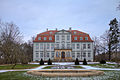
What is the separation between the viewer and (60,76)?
1084 cm

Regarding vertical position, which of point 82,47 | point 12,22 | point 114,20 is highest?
point 114,20

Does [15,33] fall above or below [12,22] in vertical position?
below

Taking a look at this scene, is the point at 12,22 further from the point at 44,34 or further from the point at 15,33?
the point at 44,34

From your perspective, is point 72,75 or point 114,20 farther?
point 114,20

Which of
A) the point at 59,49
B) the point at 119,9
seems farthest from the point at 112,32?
the point at 119,9

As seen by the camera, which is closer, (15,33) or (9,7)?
(9,7)

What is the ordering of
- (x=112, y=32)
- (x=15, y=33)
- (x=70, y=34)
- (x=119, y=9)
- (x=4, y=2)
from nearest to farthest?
1. (x=119, y=9)
2. (x=4, y=2)
3. (x=15, y=33)
4. (x=112, y=32)
5. (x=70, y=34)

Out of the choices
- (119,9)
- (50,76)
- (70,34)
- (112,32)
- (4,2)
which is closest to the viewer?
(50,76)

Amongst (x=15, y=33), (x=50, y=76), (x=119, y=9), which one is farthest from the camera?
(x=15, y=33)

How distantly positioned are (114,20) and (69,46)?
685 inches

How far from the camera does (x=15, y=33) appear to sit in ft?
102

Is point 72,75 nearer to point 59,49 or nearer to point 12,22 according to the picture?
point 12,22

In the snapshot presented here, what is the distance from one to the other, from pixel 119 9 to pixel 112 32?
33952 mm

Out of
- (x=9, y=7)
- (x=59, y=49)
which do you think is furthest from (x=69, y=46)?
(x=9, y=7)
